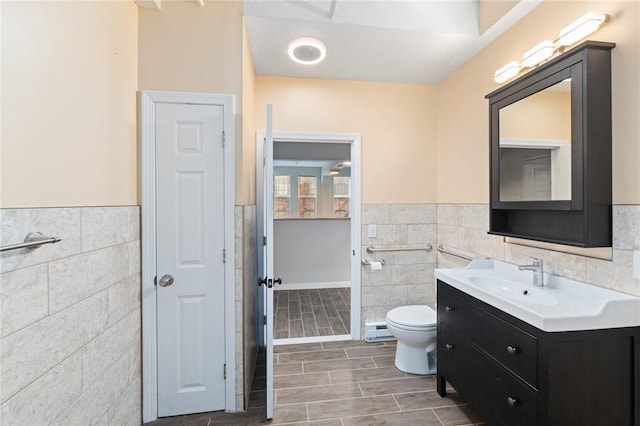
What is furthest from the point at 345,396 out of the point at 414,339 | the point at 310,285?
the point at 310,285

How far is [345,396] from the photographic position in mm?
2096

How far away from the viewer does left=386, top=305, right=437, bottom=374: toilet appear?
2295 millimetres

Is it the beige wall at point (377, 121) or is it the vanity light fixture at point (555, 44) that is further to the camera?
the beige wall at point (377, 121)

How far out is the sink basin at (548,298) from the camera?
4.06 feet

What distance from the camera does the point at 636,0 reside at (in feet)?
4.33

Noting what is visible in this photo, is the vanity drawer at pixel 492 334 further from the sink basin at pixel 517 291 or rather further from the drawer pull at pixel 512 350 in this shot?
the sink basin at pixel 517 291

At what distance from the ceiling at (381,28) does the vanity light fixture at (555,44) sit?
328 millimetres

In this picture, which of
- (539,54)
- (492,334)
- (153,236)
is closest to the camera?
(492,334)

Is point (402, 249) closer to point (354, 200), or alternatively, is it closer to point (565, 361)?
point (354, 200)

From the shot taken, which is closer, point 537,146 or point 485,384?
point 485,384

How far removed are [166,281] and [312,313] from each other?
2210 millimetres

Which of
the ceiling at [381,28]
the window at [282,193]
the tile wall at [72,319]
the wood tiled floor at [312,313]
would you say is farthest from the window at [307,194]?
the tile wall at [72,319]

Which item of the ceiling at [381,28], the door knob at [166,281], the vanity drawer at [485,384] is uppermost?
the ceiling at [381,28]

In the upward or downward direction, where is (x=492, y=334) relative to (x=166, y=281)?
downward
